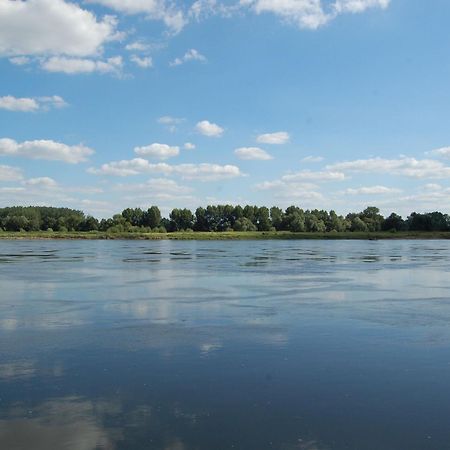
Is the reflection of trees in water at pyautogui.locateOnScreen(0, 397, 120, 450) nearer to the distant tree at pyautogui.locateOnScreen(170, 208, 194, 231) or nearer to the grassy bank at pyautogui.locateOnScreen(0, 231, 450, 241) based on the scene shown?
the grassy bank at pyautogui.locateOnScreen(0, 231, 450, 241)

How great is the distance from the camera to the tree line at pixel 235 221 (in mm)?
146750

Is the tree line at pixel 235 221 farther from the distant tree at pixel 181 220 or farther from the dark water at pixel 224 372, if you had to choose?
the dark water at pixel 224 372

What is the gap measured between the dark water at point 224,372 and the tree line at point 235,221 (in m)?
119

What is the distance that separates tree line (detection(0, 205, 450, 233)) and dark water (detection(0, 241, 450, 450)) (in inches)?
4668

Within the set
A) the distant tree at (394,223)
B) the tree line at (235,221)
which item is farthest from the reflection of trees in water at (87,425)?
the distant tree at (394,223)

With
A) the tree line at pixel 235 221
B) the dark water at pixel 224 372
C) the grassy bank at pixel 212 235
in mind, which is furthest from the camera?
the tree line at pixel 235 221

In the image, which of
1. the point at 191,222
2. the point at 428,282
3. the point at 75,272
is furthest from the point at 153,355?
the point at 191,222

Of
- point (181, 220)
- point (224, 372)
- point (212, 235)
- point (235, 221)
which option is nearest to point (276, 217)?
point (235, 221)

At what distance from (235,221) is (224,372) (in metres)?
149

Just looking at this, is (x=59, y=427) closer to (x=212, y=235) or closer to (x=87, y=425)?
(x=87, y=425)

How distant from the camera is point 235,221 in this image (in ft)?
524

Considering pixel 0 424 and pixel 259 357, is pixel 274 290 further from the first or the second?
pixel 0 424

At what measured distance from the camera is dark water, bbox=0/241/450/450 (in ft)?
25.2

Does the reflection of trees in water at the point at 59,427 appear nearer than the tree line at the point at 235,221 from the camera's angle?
Yes
